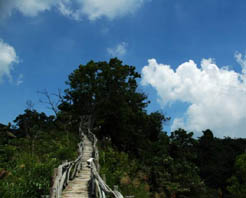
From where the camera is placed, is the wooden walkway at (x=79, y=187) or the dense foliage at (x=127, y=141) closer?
the wooden walkway at (x=79, y=187)

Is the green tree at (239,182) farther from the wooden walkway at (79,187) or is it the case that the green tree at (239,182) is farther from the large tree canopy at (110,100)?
the wooden walkway at (79,187)

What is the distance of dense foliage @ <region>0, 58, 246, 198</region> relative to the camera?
62.6ft

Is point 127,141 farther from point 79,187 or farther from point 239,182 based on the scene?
point 79,187

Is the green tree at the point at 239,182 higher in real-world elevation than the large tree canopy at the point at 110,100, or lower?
lower

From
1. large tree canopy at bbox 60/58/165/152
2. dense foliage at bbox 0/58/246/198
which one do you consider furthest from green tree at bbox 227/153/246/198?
large tree canopy at bbox 60/58/165/152

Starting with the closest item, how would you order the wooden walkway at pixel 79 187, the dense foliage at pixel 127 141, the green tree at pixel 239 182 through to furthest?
the wooden walkway at pixel 79 187, the dense foliage at pixel 127 141, the green tree at pixel 239 182

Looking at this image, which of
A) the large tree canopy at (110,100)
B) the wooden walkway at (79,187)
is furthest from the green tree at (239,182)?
the wooden walkway at (79,187)

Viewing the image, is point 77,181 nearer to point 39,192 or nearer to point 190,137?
point 39,192

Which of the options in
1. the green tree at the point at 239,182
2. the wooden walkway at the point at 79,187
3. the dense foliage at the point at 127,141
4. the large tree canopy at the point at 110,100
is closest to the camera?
the wooden walkway at the point at 79,187

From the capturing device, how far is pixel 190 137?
2562 centimetres

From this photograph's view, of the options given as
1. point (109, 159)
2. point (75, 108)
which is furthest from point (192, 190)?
point (75, 108)

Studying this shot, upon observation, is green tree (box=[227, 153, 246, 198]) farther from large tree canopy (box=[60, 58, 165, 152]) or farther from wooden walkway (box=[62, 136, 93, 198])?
wooden walkway (box=[62, 136, 93, 198])

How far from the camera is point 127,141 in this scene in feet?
113

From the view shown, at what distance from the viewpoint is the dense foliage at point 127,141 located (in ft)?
62.6
